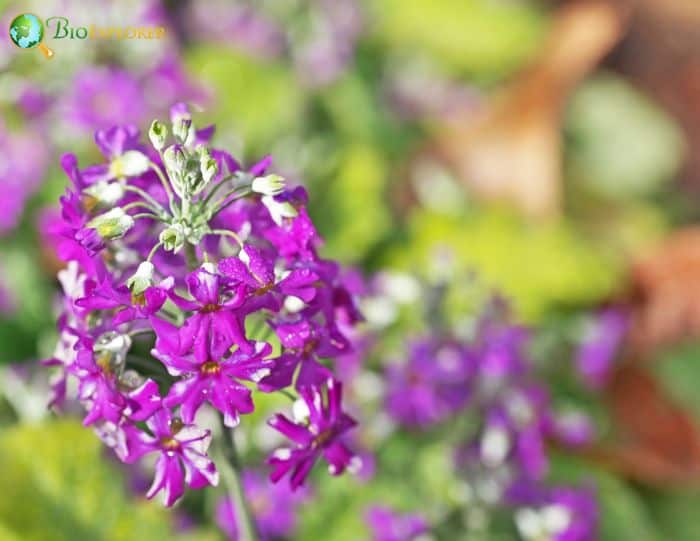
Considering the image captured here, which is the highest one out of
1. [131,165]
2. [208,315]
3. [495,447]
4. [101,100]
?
[131,165]

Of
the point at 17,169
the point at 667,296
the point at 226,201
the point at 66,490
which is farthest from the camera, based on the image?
the point at 667,296

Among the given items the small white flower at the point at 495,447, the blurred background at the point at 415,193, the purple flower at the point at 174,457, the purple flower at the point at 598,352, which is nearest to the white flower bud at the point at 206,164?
the purple flower at the point at 174,457

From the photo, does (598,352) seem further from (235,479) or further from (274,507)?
(235,479)

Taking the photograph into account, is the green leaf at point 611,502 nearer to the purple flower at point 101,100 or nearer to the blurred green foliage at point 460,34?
the purple flower at point 101,100

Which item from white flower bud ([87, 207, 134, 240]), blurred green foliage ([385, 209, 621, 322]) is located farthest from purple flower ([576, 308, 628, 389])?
white flower bud ([87, 207, 134, 240])

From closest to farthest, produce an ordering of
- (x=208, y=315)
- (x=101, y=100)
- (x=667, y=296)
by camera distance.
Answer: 1. (x=208, y=315)
2. (x=101, y=100)
3. (x=667, y=296)

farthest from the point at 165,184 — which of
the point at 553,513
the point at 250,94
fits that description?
the point at 250,94

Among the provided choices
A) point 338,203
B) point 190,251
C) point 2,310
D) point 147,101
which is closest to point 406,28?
point 338,203
